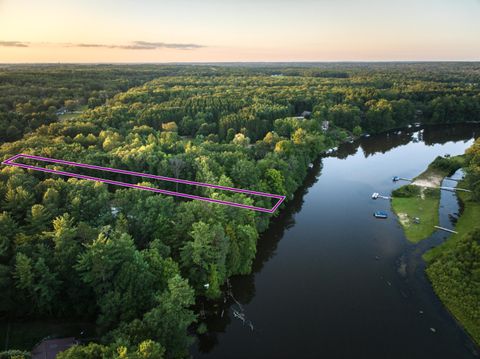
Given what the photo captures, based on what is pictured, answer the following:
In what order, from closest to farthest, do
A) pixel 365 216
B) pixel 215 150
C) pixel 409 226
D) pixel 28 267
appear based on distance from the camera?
pixel 28 267
pixel 409 226
pixel 365 216
pixel 215 150

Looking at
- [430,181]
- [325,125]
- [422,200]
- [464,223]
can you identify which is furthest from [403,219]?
[325,125]

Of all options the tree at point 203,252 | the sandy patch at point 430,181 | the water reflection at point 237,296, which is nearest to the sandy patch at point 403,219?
the sandy patch at point 430,181

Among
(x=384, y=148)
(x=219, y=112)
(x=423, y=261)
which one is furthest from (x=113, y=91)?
(x=423, y=261)

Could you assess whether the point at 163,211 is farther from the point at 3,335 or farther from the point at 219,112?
the point at 219,112

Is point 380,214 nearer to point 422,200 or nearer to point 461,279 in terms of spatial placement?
point 422,200

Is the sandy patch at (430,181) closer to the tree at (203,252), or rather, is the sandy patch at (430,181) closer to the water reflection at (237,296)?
the water reflection at (237,296)
